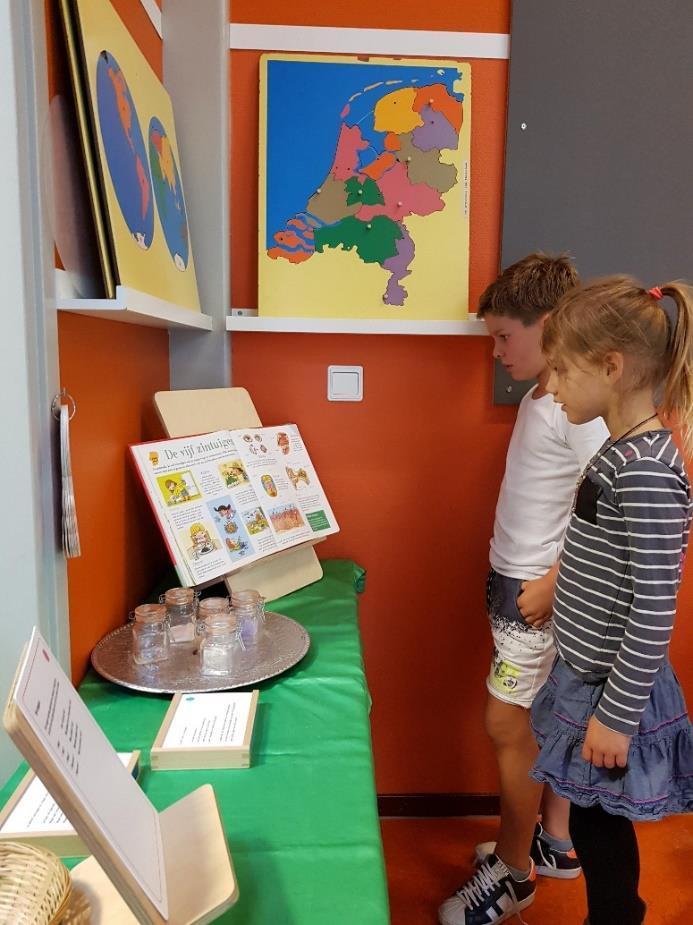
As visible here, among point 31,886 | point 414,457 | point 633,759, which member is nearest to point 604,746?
point 633,759

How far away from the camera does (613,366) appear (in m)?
1.22

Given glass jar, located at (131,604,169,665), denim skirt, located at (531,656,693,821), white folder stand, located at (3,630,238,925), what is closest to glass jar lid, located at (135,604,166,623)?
glass jar, located at (131,604,169,665)

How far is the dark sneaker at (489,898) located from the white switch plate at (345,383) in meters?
1.26

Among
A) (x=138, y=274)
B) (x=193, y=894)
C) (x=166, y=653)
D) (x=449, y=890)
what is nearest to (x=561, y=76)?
(x=138, y=274)

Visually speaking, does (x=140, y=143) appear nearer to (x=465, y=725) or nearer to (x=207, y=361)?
(x=207, y=361)

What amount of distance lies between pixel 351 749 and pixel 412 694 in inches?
46.4

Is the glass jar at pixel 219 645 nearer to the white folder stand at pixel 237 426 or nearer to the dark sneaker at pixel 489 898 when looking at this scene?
the white folder stand at pixel 237 426

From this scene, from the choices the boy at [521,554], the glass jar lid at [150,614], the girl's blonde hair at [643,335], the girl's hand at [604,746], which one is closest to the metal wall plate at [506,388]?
the boy at [521,554]

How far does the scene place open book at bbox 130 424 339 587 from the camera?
1.37m

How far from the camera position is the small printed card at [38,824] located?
2.57 feet

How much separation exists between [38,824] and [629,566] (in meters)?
0.96

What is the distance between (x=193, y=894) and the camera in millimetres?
684

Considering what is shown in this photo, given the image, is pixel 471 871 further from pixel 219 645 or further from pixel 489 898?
pixel 219 645

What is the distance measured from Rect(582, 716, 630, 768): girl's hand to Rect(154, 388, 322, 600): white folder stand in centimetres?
73
